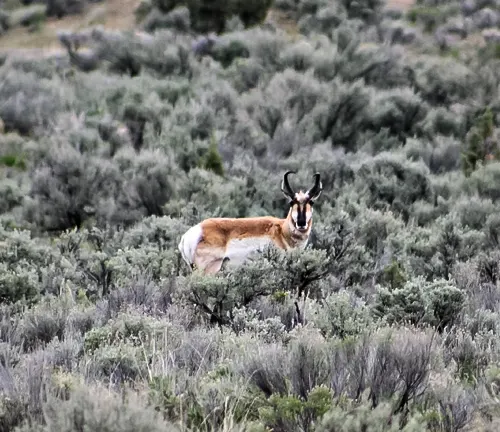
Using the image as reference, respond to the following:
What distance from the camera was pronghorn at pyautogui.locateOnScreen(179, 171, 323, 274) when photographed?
855 centimetres

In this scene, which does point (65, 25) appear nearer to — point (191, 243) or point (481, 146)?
point (481, 146)

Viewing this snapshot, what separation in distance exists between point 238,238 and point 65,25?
30.7 meters

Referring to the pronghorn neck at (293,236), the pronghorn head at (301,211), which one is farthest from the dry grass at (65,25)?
the pronghorn neck at (293,236)

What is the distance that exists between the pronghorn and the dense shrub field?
590mm

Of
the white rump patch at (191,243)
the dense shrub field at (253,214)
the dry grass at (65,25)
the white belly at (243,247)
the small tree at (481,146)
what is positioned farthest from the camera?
the dry grass at (65,25)

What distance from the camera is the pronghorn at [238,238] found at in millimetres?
8547

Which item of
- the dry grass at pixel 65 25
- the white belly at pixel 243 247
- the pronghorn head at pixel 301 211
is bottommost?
the dry grass at pixel 65 25

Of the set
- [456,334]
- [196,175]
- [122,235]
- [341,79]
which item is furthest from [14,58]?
[456,334]

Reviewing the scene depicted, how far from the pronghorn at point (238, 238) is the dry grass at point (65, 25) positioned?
81.5 feet

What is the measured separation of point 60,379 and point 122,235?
7.59 m

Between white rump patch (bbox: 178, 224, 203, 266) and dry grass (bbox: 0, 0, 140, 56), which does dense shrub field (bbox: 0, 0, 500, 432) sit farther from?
dry grass (bbox: 0, 0, 140, 56)

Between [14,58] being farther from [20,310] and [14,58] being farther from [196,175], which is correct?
[20,310]

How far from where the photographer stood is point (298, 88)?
21.1 m

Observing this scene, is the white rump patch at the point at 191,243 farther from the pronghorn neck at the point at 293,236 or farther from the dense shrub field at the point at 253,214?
the pronghorn neck at the point at 293,236
